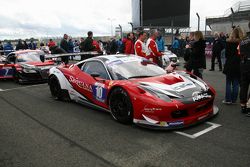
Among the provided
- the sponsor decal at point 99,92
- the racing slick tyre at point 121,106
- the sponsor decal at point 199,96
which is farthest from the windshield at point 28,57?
the sponsor decal at point 199,96

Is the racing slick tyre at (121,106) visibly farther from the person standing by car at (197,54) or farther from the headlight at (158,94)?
the person standing by car at (197,54)

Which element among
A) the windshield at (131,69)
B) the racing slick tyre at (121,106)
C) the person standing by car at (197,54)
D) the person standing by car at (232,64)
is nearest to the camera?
the racing slick tyre at (121,106)

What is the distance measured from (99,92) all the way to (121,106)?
0.75 m

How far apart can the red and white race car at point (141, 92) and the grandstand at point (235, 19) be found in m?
21.6

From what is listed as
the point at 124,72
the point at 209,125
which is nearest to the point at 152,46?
the point at 124,72

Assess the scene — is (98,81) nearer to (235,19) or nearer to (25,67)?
(25,67)

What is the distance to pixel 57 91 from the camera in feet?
24.0

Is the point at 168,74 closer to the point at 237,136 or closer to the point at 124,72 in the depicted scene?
the point at 124,72

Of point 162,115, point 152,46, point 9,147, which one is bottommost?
point 9,147

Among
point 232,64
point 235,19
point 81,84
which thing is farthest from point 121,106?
point 235,19

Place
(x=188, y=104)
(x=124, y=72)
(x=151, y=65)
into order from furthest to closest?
(x=151, y=65)
(x=124, y=72)
(x=188, y=104)

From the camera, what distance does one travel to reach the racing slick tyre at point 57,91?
23.1 ft

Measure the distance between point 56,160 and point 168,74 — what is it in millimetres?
2758

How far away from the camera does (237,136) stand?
14.3 feet
